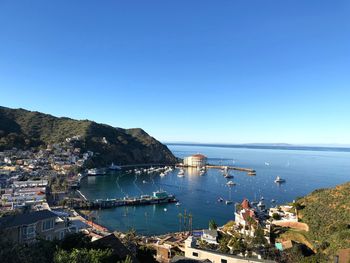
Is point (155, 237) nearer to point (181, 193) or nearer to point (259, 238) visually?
point (259, 238)

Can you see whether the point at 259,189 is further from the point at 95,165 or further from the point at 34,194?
the point at 95,165

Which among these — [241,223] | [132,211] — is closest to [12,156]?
[132,211]

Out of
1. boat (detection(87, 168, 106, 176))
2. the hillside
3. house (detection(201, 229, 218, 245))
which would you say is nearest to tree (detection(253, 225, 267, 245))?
house (detection(201, 229, 218, 245))

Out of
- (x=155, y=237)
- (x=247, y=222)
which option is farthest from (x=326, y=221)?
(x=155, y=237)

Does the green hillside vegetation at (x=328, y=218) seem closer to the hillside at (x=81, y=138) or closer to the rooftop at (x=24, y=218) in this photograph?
the rooftop at (x=24, y=218)

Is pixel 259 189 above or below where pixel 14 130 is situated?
below

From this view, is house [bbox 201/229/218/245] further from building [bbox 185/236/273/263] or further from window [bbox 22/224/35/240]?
window [bbox 22/224/35/240]

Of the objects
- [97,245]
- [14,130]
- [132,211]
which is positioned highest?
[14,130]
